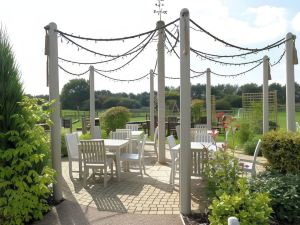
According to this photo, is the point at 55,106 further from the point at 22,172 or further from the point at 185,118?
the point at 185,118

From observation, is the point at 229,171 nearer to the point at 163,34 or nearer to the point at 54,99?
the point at 54,99

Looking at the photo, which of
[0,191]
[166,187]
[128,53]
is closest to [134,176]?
[166,187]

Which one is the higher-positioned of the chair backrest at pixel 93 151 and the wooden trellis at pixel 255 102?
the wooden trellis at pixel 255 102

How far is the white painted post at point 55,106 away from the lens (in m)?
4.81

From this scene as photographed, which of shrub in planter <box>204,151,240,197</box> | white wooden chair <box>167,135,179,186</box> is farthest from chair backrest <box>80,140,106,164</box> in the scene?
shrub in planter <box>204,151,240,197</box>

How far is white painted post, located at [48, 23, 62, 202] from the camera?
4809 mm

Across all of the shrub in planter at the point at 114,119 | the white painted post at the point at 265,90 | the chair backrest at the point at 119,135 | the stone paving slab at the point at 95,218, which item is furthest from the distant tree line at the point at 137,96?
the stone paving slab at the point at 95,218

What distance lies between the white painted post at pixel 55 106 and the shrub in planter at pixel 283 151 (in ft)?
11.4

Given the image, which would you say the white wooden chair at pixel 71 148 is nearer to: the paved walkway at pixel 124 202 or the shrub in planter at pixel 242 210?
the paved walkway at pixel 124 202

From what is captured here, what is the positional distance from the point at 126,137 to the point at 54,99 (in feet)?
11.8

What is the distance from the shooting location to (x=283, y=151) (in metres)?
4.91

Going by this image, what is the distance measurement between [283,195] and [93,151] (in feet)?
11.0

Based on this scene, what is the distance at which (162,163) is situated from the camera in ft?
25.9

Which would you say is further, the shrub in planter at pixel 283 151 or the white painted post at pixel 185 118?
the shrub in planter at pixel 283 151
